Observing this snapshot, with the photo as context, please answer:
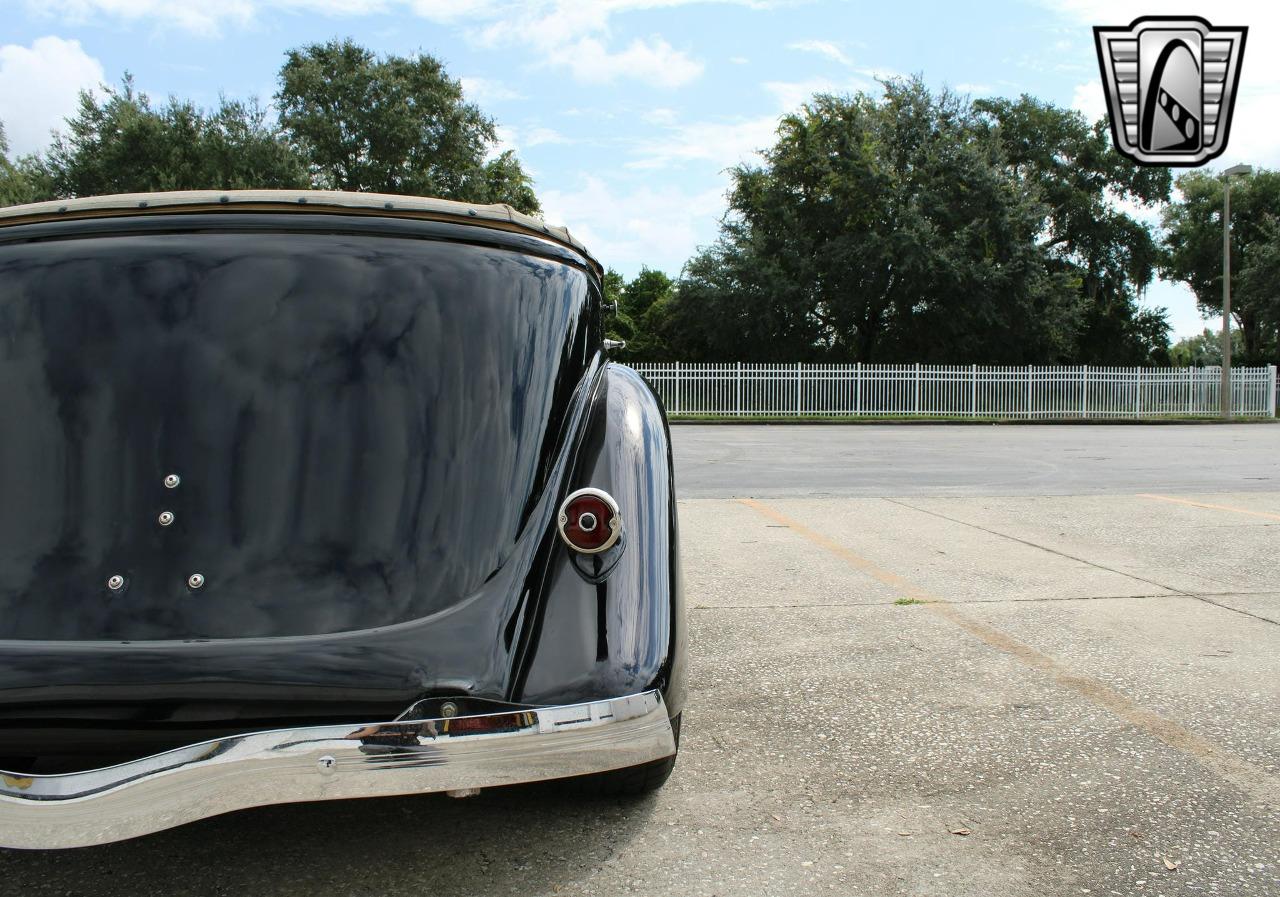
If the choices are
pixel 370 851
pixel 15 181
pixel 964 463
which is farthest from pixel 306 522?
pixel 15 181

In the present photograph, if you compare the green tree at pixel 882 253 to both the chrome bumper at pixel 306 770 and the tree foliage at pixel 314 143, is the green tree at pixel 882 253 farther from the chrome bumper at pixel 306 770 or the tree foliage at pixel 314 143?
the chrome bumper at pixel 306 770

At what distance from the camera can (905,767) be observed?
8.87ft

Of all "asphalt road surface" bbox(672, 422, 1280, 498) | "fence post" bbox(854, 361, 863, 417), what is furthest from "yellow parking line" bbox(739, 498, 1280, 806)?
"fence post" bbox(854, 361, 863, 417)

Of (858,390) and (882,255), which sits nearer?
(858,390)

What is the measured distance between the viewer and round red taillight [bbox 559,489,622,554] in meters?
2.32

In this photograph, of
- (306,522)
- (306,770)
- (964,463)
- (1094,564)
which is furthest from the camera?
(964,463)

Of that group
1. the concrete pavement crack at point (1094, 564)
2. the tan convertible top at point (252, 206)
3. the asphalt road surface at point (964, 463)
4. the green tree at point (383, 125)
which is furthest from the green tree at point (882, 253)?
the tan convertible top at point (252, 206)

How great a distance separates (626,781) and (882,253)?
31.4 m

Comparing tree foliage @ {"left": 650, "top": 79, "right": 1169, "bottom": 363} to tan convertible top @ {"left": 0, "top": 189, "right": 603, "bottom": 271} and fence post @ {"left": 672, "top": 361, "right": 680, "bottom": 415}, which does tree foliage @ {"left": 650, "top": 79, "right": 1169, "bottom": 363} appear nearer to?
fence post @ {"left": 672, "top": 361, "right": 680, "bottom": 415}

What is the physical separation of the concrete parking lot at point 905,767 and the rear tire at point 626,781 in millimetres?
54

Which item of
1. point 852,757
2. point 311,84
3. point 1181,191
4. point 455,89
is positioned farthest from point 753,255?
point 852,757

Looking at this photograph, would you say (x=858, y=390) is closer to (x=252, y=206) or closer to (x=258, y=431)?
(x=252, y=206)

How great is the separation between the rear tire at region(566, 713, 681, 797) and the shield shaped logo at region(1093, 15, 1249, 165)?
867cm

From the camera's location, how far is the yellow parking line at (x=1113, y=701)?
262cm
